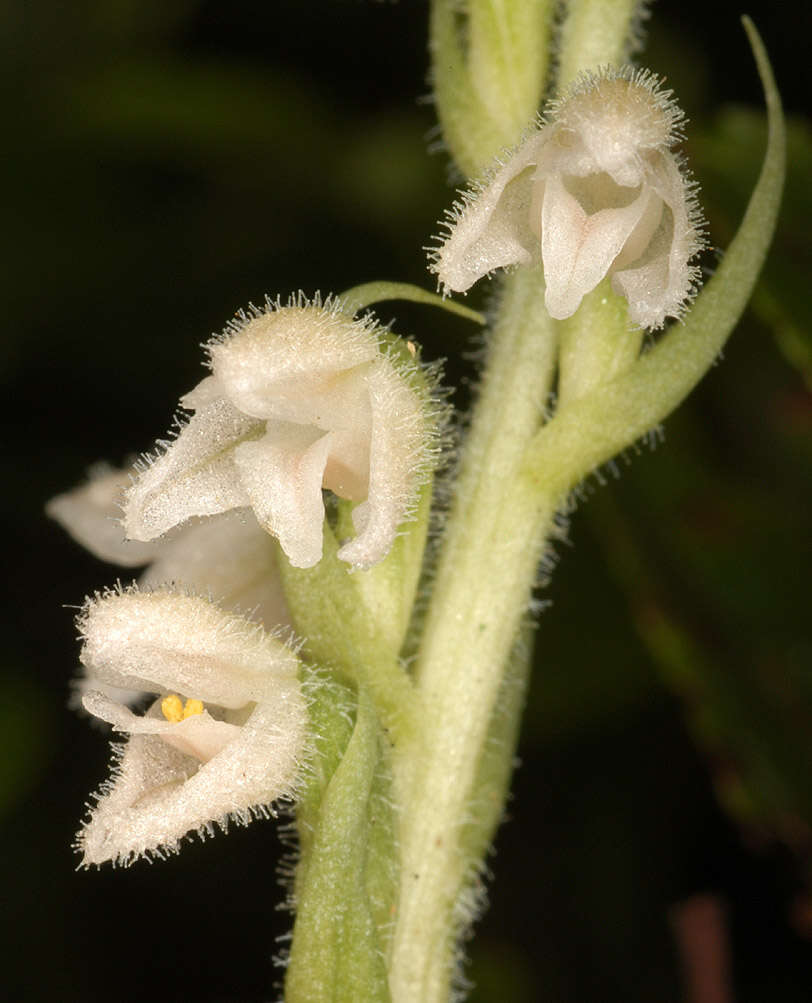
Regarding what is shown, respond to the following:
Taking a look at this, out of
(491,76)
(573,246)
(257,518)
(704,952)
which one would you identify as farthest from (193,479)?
(704,952)

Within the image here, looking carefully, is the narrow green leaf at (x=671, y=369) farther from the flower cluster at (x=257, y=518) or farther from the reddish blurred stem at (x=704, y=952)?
the reddish blurred stem at (x=704, y=952)

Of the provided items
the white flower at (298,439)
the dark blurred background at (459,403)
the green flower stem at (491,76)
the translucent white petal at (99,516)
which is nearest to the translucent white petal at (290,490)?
the white flower at (298,439)

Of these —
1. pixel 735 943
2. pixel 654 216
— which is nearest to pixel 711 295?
pixel 654 216

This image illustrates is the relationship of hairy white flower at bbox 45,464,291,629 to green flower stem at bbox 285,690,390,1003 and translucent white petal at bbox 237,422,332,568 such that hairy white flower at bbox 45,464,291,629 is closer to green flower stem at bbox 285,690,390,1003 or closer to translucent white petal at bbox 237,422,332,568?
translucent white petal at bbox 237,422,332,568

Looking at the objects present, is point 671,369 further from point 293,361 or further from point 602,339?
point 293,361

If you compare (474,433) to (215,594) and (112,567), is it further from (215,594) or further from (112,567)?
(112,567)

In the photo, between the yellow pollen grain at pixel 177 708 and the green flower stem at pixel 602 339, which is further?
the green flower stem at pixel 602 339

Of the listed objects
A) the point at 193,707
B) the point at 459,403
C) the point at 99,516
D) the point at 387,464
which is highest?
the point at 459,403
